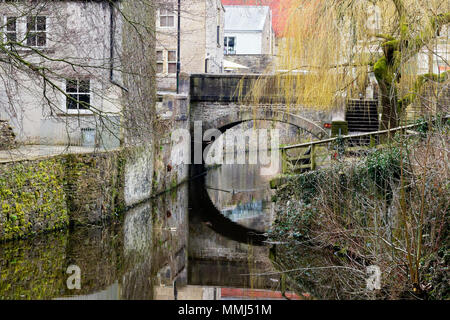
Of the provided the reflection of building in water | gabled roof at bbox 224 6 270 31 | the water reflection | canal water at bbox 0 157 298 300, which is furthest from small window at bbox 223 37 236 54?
the reflection of building in water

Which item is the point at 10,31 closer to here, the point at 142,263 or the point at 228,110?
the point at 142,263

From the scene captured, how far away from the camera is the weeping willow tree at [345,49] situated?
438 inches

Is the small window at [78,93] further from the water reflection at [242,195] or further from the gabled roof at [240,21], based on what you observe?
the gabled roof at [240,21]

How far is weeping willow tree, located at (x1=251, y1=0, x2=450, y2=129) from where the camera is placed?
36.5 feet

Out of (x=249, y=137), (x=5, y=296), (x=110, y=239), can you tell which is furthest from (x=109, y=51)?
(x=249, y=137)

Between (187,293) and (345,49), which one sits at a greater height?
(345,49)

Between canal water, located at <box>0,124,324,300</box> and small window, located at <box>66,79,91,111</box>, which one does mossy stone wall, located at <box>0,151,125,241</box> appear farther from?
small window, located at <box>66,79,91,111</box>

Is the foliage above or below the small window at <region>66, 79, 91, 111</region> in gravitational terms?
below

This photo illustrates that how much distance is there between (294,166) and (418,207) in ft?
18.6

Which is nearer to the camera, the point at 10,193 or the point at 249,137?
the point at 10,193

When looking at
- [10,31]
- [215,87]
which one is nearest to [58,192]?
[10,31]

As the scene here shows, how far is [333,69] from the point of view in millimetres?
11867

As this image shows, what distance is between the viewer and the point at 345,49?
11547 millimetres
